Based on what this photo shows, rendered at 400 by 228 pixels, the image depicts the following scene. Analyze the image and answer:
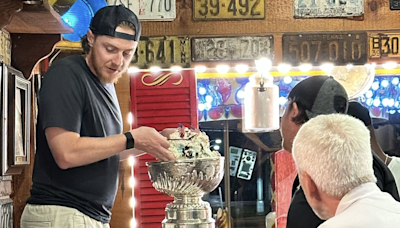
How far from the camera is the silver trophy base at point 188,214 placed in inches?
110

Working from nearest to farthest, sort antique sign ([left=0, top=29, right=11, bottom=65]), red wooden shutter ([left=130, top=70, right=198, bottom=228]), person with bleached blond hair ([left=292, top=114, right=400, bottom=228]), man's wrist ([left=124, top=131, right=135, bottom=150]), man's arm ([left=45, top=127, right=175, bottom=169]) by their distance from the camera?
person with bleached blond hair ([left=292, top=114, right=400, bottom=228]) < man's arm ([left=45, top=127, right=175, bottom=169]) < man's wrist ([left=124, top=131, right=135, bottom=150]) < antique sign ([left=0, top=29, right=11, bottom=65]) < red wooden shutter ([left=130, top=70, right=198, bottom=228])

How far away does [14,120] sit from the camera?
10.1ft

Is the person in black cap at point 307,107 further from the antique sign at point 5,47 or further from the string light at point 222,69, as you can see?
the string light at point 222,69

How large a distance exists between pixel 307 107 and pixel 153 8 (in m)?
2.27

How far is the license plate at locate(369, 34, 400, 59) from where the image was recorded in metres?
4.46

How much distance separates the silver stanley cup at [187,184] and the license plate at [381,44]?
2186 millimetres

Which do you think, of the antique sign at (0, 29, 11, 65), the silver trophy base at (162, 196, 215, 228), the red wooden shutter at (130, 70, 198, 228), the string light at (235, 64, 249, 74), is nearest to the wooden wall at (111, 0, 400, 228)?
the red wooden shutter at (130, 70, 198, 228)

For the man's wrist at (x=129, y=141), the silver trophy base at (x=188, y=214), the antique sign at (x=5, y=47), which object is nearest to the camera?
the man's wrist at (x=129, y=141)

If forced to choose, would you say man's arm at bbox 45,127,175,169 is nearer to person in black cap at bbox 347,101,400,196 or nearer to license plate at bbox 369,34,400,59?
person in black cap at bbox 347,101,400,196

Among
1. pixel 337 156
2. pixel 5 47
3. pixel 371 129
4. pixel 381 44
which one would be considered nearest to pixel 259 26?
pixel 381 44

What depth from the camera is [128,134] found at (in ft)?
7.20

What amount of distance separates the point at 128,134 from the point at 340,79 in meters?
2.85

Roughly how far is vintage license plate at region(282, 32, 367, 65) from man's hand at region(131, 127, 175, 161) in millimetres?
2255

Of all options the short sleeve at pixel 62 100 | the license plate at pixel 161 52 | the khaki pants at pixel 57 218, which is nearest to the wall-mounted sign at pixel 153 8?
the license plate at pixel 161 52
